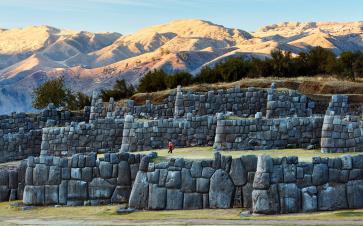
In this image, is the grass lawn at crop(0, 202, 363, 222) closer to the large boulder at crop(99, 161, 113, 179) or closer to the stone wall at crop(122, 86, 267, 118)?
the large boulder at crop(99, 161, 113, 179)

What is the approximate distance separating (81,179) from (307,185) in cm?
784

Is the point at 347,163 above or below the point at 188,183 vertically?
above

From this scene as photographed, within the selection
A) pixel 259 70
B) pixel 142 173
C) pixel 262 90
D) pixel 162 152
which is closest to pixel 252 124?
pixel 162 152

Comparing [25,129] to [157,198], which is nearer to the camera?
[157,198]

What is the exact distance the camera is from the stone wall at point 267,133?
2889 centimetres

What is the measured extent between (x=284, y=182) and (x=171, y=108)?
21733 mm

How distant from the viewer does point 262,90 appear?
132ft

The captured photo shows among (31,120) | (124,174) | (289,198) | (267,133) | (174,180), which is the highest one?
(31,120)

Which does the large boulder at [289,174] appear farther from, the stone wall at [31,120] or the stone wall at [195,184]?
the stone wall at [31,120]

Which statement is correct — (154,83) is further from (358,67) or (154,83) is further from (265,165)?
(265,165)

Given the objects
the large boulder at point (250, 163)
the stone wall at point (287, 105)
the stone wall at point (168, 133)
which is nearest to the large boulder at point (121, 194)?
the large boulder at point (250, 163)

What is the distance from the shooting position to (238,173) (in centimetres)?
2200

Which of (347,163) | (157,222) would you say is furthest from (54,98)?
(347,163)

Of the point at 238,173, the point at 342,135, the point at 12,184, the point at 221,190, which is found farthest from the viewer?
the point at 12,184
